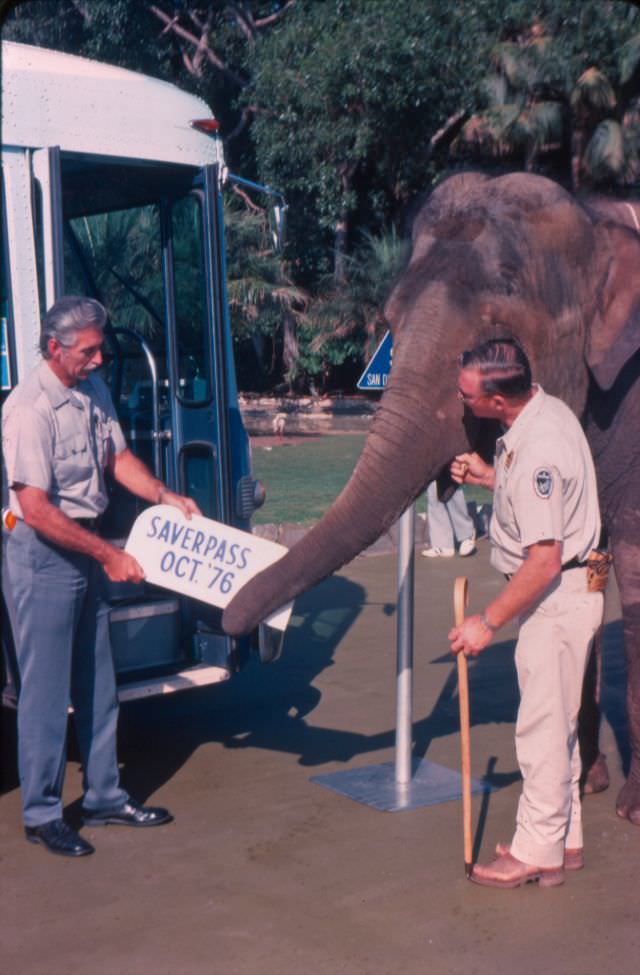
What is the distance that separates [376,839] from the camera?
16.5 feet

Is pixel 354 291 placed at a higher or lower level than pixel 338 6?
lower

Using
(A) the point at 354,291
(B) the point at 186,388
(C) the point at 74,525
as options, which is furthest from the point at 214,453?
(A) the point at 354,291

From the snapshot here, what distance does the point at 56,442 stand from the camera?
4902 millimetres

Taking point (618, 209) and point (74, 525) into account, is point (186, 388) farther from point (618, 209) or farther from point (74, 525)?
point (618, 209)

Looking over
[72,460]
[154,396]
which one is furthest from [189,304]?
[72,460]

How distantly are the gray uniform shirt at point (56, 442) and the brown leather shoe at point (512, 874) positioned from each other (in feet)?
6.92

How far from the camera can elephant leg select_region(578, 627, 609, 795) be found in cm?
560

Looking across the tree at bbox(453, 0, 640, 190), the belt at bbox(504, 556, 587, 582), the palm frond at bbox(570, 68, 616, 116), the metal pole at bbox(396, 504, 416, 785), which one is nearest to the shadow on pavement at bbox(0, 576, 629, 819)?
the metal pole at bbox(396, 504, 416, 785)

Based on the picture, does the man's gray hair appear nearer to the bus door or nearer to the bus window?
the bus door

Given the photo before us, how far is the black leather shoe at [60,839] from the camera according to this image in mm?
4863

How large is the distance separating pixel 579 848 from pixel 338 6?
27920mm

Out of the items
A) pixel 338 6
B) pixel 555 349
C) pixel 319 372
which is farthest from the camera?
pixel 319 372

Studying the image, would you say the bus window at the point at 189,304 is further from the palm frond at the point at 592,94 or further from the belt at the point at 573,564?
the palm frond at the point at 592,94

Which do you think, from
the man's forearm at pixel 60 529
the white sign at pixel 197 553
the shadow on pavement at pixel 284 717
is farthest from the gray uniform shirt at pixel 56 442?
the shadow on pavement at pixel 284 717
